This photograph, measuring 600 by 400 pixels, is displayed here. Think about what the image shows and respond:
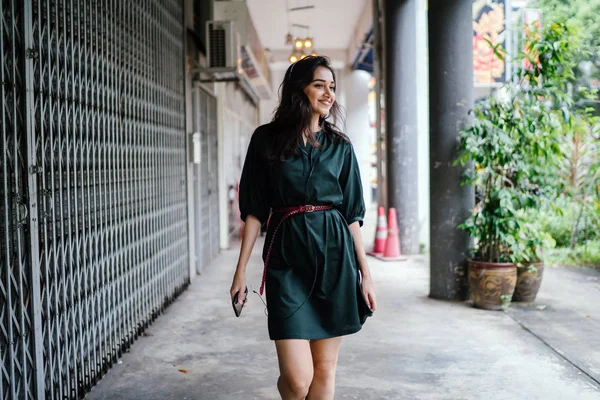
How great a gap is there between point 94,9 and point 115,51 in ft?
1.69

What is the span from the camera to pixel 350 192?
285 cm

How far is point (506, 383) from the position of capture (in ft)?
13.5

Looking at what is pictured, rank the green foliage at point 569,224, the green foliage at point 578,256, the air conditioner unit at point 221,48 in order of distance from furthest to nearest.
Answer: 1. the green foliage at point 569,224
2. the green foliage at point 578,256
3. the air conditioner unit at point 221,48

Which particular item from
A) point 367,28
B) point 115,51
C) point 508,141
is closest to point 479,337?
point 508,141

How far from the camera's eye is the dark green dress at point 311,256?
8.83 ft

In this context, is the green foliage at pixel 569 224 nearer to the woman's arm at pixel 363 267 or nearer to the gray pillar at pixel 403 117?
the gray pillar at pixel 403 117

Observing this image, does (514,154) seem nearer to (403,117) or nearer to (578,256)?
(578,256)

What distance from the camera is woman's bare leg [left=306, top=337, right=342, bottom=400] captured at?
2.76 m

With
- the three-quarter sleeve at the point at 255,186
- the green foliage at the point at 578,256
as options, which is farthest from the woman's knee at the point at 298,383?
the green foliage at the point at 578,256

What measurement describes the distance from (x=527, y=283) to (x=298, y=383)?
14.5ft

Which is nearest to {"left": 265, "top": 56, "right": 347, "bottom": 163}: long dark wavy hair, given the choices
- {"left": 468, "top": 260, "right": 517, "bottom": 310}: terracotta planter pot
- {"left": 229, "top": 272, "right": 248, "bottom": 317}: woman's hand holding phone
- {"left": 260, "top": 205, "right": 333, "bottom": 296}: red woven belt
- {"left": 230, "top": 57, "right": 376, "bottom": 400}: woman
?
{"left": 230, "top": 57, "right": 376, "bottom": 400}: woman

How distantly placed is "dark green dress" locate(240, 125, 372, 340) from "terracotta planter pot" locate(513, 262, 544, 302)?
13.4 ft

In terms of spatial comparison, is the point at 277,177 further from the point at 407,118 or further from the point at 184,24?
the point at 407,118

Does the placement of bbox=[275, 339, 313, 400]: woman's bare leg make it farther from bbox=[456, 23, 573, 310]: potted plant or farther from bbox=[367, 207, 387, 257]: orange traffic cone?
bbox=[367, 207, 387, 257]: orange traffic cone
